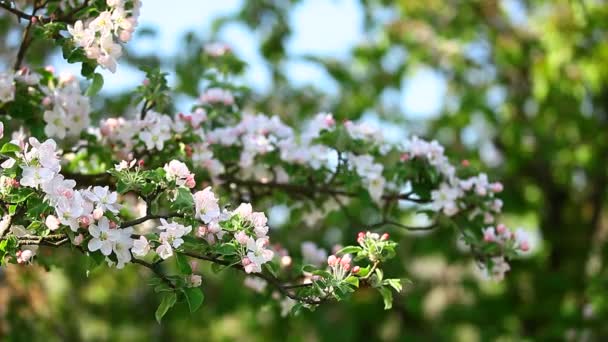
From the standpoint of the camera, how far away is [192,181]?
1.83 meters

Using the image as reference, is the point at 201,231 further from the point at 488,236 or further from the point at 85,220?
the point at 488,236

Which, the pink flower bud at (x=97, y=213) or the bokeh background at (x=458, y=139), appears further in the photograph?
the bokeh background at (x=458, y=139)

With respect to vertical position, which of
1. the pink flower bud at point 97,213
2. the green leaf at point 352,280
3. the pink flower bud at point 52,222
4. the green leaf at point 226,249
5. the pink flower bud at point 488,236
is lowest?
the pink flower bud at point 52,222

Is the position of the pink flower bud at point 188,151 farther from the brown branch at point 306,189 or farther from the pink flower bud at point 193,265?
the pink flower bud at point 193,265

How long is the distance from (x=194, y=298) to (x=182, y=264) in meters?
0.08

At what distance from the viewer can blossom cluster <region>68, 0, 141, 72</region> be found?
2.06 meters

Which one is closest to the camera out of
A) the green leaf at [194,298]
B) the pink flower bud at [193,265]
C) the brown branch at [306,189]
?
the green leaf at [194,298]

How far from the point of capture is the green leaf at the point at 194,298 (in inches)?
70.2

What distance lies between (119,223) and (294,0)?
343 cm

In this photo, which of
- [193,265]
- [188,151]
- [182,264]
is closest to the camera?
[182,264]

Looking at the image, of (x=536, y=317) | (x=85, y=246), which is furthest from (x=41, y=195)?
(x=536, y=317)

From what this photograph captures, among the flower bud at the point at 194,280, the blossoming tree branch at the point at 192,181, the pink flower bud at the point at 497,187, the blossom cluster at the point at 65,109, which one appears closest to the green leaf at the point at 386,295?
the blossoming tree branch at the point at 192,181

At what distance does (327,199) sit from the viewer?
285 centimetres

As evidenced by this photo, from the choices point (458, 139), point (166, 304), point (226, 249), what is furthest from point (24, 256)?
point (458, 139)
